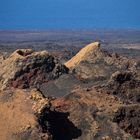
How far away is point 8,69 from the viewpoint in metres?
26.8

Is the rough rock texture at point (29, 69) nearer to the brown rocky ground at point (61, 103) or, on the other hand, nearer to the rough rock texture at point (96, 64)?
the brown rocky ground at point (61, 103)

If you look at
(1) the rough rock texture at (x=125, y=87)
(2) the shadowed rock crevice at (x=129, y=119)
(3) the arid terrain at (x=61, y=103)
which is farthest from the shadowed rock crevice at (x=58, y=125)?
(1) the rough rock texture at (x=125, y=87)

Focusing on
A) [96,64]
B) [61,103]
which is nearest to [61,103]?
[61,103]

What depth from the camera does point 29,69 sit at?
2689cm

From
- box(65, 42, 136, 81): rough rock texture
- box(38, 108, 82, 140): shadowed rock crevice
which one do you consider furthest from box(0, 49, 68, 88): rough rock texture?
box(38, 108, 82, 140): shadowed rock crevice

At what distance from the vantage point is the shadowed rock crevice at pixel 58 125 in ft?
61.9

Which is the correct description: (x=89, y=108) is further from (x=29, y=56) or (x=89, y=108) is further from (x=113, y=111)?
(x=29, y=56)

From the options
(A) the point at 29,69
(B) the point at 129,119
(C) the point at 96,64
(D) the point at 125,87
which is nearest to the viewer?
(B) the point at 129,119

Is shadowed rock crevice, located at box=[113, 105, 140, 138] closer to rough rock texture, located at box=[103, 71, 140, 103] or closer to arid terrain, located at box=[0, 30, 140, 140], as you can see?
arid terrain, located at box=[0, 30, 140, 140]

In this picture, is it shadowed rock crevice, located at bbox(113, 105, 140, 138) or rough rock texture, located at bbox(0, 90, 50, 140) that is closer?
rough rock texture, located at bbox(0, 90, 50, 140)

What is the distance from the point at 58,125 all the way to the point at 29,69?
739 centimetres

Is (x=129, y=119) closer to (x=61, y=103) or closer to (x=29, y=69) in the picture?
(x=61, y=103)

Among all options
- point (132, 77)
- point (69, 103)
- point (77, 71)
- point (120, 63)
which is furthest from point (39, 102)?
point (120, 63)

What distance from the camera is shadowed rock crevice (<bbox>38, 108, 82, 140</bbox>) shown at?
742 inches
